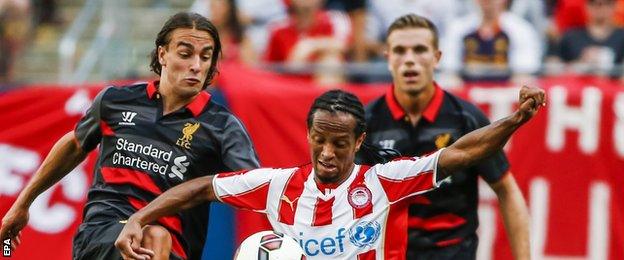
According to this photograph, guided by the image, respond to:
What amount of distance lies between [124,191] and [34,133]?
4.30 m

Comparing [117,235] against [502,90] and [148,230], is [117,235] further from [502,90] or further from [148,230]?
[502,90]

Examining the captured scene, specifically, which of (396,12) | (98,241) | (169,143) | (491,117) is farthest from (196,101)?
(396,12)

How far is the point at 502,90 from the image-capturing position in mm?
10297

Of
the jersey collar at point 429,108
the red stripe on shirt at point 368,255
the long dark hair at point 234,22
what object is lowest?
the red stripe on shirt at point 368,255

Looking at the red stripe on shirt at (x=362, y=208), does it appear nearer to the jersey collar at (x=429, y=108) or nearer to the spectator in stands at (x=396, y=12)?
the jersey collar at (x=429, y=108)

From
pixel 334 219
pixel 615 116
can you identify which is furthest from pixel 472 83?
pixel 334 219

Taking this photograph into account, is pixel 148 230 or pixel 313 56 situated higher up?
pixel 313 56

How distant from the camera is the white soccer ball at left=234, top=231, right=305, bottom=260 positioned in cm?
578

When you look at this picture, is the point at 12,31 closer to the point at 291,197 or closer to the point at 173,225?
the point at 173,225

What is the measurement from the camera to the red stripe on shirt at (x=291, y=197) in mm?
6355

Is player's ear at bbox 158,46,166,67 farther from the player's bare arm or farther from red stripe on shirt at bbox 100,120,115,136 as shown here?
the player's bare arm

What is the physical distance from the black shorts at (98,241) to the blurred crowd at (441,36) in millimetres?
4403

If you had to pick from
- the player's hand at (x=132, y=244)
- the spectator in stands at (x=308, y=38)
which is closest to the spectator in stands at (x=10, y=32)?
the spectator in stands at (x=308, y=38)

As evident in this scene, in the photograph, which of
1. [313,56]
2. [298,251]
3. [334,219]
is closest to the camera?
[298,251]
